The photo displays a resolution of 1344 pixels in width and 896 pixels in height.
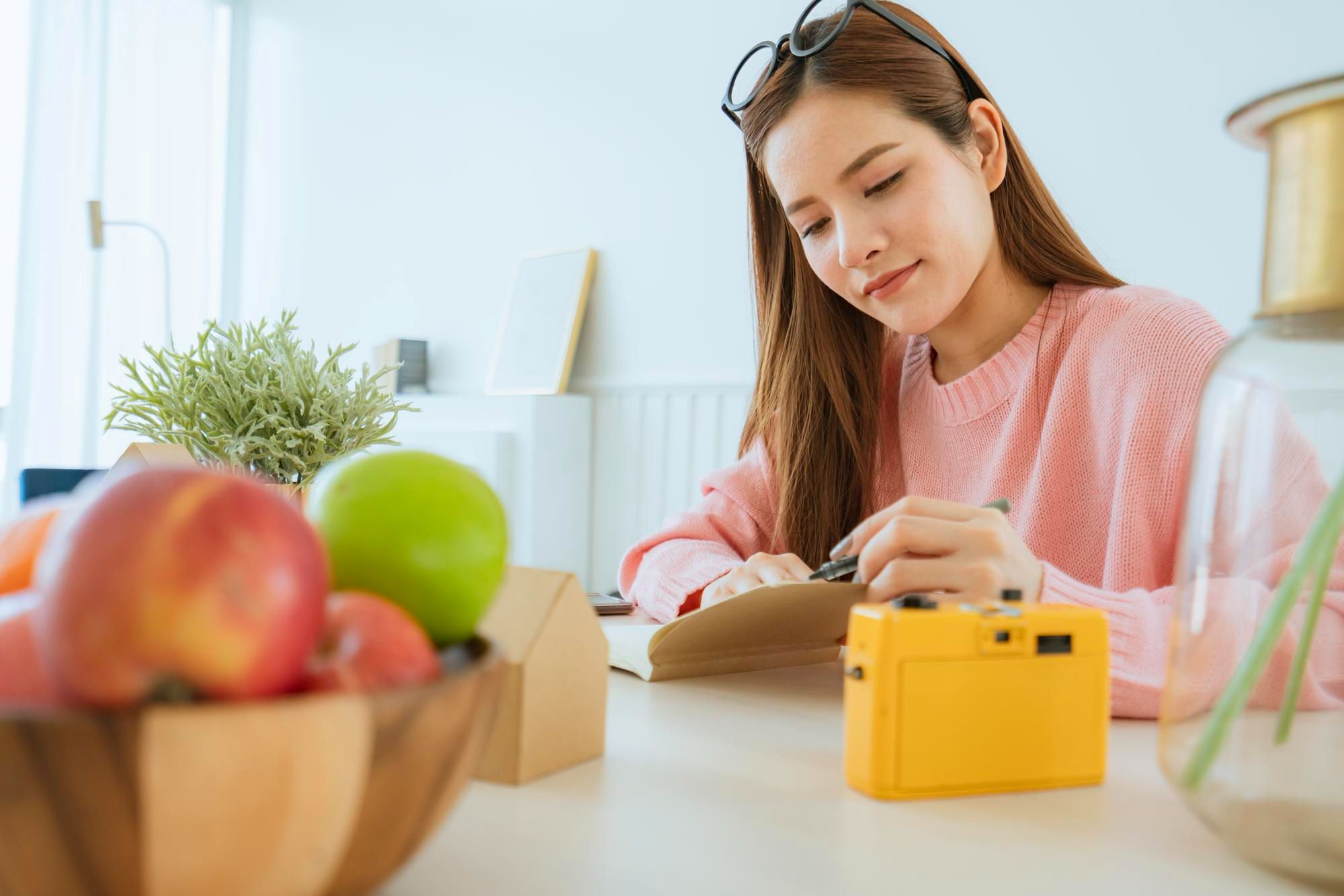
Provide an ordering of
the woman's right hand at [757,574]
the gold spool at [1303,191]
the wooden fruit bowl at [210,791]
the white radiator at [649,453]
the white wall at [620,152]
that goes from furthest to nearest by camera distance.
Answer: the white radiator at [649,453] < the white wall at [620,152] < the woman's right hand at [757,574] < the gold spool at [1303,191] < the wooden fruit bowl at [210,791]

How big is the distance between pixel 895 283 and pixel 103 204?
3407mm

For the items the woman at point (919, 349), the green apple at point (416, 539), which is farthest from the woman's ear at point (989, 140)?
the green apple at point (416, 539)

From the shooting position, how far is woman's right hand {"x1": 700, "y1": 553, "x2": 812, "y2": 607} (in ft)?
3.11

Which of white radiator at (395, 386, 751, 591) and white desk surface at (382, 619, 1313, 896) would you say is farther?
white radiator at (395, 386, 751, 591)

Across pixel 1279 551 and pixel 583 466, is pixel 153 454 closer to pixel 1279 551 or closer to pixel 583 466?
pixel 1279 551

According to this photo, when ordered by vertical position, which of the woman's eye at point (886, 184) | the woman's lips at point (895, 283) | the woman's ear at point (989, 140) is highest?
the woman's ear at point (989, 140)

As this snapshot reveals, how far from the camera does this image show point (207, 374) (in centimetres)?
99

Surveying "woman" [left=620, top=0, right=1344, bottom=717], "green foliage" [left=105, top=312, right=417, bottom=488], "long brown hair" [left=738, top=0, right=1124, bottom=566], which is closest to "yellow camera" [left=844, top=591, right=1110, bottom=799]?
"woman" [left=620, top=0, right=1344, bottom=717]

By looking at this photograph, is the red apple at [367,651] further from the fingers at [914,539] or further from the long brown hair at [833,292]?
the long brown hair at [833,292]

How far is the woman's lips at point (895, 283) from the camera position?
1195mm

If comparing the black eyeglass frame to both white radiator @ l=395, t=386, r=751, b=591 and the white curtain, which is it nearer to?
white radiator @ l=395, t=386, r=751, b=591

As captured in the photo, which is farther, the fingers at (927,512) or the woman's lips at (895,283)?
the woman's lips at (895,283)

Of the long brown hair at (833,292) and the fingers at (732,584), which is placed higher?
the long brown hair at (833,292)

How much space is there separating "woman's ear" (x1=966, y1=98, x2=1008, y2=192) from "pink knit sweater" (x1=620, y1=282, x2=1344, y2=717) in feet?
0.52
